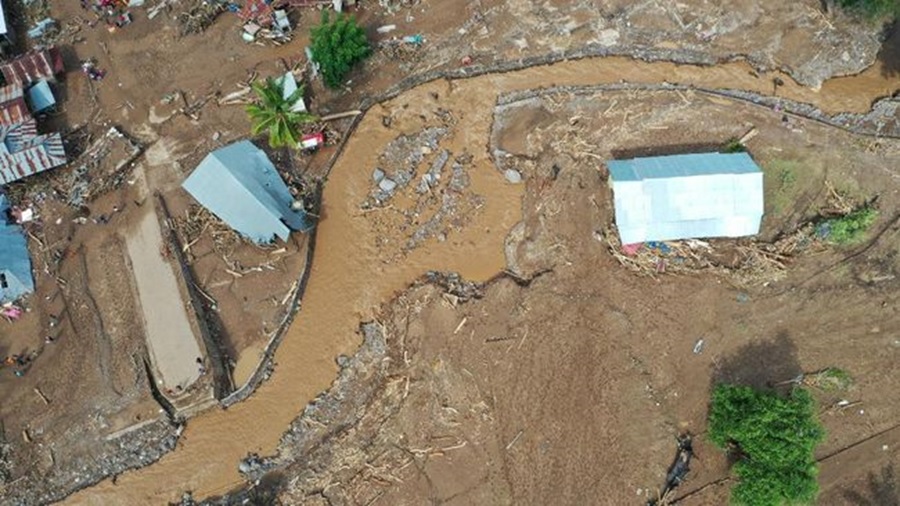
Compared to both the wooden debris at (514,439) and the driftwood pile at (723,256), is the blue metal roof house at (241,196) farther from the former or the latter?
the driftwood pile at (723,256)

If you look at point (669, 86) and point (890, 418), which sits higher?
point (669, 86)

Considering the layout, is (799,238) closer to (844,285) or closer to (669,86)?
(844,285)

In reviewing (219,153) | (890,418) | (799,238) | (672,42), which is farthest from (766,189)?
(219,153)

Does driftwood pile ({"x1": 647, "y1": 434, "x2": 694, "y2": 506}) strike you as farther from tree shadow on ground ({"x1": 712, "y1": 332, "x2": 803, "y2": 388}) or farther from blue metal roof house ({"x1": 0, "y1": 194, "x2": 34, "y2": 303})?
blue metal roof house ({"x1": 0, "y1": 194, "x2": 34, "y2": 303})

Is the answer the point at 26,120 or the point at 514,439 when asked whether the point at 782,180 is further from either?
the point at 26,120

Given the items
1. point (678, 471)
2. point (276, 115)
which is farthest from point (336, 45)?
point (678, 471)
